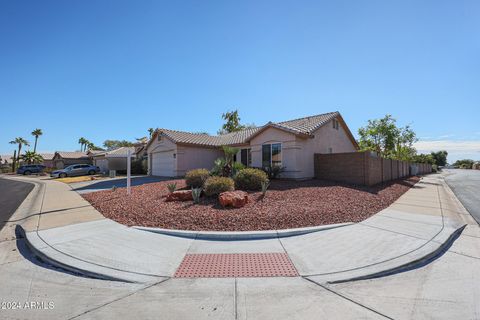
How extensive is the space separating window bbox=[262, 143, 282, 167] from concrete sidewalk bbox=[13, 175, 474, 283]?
885cm

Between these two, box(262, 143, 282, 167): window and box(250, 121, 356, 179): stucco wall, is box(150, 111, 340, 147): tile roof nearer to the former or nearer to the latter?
box(250, 121, 356, 179): stucco wall

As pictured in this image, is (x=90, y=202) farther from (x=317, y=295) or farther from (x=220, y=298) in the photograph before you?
(x=317, y=295)

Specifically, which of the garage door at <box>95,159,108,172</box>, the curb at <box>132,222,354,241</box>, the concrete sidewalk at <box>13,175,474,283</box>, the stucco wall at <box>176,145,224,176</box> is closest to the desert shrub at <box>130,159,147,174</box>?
the garage door at <box>95,159,108,172</box>

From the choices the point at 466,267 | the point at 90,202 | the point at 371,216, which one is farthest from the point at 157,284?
the point at 90,202

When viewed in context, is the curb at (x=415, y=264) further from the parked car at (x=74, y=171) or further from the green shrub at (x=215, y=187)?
the parked car at (x=74, y=171)

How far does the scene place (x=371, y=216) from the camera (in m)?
7.46

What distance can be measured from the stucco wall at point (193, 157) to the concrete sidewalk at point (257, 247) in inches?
476

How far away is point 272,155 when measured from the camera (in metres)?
15.9

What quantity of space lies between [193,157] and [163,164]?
11.0 feet

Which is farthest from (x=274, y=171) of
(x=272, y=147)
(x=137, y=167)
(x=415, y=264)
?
(x=137, y=167)

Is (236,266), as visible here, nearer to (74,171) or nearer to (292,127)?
(292,127)

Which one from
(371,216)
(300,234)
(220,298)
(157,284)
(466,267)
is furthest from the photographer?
(371,216)

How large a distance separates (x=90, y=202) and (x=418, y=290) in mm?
11554

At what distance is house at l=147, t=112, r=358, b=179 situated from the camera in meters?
15.0
